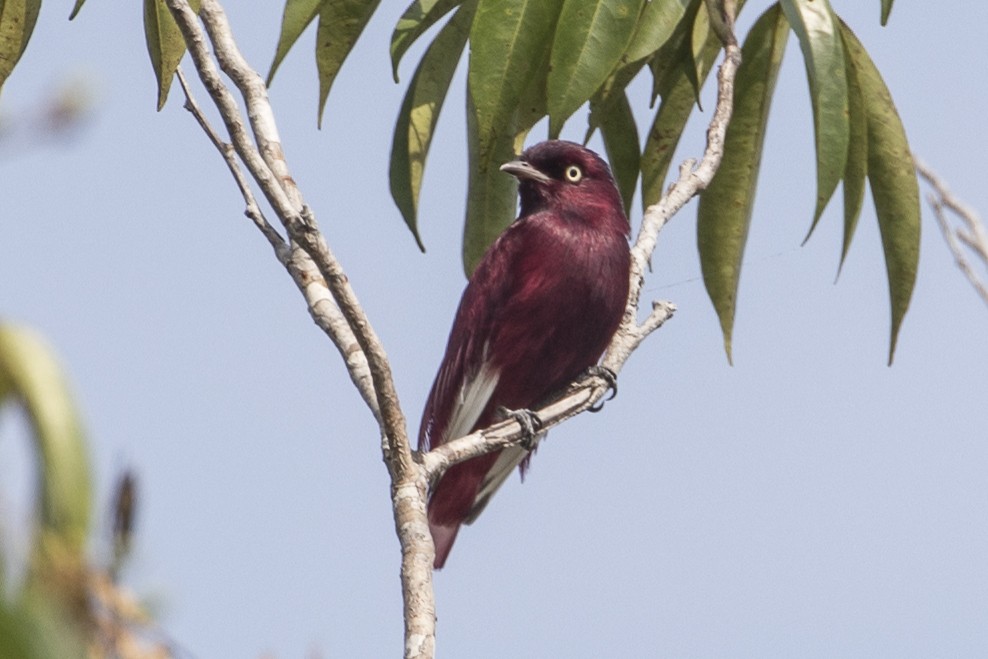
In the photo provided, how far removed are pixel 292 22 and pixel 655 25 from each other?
1.00m

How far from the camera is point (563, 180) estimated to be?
214 inches

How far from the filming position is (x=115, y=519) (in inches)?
28.3

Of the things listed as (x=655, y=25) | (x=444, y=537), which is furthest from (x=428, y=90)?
(x=444, y=537)

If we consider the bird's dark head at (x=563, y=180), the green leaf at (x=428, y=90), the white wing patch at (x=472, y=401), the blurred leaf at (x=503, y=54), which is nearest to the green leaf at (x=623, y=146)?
the green leaf at (x=428, y=90)

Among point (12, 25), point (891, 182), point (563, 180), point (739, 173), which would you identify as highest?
point (12, 25)

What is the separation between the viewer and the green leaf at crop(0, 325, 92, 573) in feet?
2.15

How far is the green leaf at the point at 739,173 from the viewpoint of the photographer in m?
4.25

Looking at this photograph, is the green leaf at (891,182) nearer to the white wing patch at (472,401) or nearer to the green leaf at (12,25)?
the white wing patch at (472,401)

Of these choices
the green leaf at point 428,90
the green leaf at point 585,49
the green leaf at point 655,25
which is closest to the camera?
the green leaf at point 585,49

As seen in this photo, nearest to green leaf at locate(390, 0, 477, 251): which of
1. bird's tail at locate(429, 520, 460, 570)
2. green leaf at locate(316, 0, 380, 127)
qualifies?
green leaf at locate(316, 0, 380, 127)

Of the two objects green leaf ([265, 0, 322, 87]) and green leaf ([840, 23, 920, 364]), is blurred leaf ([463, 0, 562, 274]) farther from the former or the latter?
green leaf ([840, 23, 920, 364])

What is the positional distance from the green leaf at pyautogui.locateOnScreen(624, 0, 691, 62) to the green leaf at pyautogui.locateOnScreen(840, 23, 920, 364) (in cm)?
80

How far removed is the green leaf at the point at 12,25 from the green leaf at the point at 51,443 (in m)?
3.34

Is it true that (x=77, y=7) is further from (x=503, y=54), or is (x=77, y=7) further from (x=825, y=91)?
(x=825, y=91)
